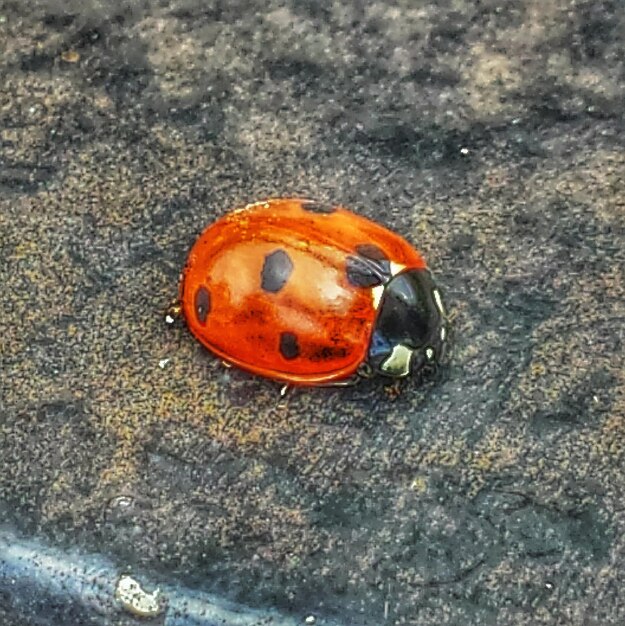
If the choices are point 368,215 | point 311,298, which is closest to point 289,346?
point 311,298

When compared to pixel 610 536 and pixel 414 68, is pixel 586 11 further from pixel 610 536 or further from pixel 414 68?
pixel 610 536

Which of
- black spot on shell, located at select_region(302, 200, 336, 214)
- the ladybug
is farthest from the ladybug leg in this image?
black spot on shell, located at select_region(302, 200, 336, 214)

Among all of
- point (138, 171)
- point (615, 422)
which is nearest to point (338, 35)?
point (138, 171)

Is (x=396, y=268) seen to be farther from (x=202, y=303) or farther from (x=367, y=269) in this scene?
(x=202, y=303)

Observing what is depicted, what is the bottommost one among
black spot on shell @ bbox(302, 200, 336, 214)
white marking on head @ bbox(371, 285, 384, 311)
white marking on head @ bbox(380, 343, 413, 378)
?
white marking on head @ bbox(380, 343, 413, 378)

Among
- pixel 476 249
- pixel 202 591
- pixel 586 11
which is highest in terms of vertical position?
pixel 586 11

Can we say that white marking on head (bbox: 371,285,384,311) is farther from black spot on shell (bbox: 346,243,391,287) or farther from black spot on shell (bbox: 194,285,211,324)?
black spot on shell (bbox: 194,285,211,324)

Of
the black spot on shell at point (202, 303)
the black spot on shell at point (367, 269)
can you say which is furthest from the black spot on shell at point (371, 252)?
the black spot on shell at point (202, 303)
